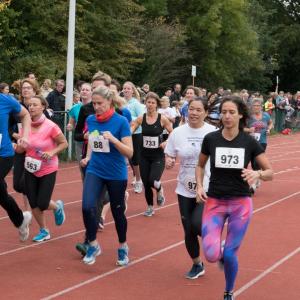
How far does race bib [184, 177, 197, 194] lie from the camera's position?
7039mm

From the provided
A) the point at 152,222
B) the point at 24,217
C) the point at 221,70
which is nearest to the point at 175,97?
the point at 152,222

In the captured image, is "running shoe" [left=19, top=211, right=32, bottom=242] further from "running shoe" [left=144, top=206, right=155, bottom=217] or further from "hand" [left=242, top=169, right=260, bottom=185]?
"hand" [left=242, top=169, right=260, bottom=185]

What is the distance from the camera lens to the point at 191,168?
7.25 m

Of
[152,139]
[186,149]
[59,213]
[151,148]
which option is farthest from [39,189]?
[152,139]

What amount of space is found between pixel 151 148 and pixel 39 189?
2.87 m

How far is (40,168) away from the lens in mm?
8297

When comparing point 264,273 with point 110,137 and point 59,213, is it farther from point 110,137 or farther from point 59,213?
point 59,213

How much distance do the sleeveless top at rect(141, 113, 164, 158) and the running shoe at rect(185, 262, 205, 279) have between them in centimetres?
383

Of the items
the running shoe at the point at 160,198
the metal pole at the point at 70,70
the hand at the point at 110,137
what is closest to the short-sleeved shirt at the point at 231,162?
the hand at the point at 110,137

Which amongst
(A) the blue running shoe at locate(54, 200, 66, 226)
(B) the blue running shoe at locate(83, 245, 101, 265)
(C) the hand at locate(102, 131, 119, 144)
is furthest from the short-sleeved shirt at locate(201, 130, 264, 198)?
(A) the blue running shoe at locate(54, 200, 66, 226)

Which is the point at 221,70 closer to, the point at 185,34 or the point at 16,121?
the point at 185,34

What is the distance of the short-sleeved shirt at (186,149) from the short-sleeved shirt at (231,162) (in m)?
Answer: 0.85

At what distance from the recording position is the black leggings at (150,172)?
35.1 feet

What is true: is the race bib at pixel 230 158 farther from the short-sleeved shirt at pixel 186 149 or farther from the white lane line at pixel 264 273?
the white lane line at pixel 264 273
